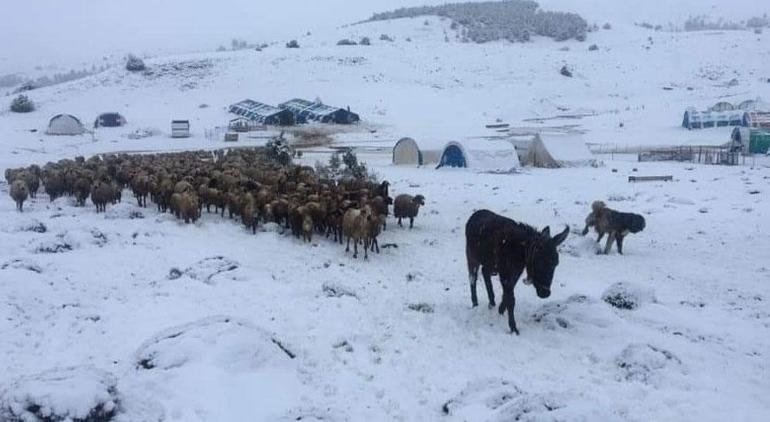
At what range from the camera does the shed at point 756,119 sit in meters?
51.0

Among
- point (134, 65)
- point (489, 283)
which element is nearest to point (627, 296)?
point (489, 283)

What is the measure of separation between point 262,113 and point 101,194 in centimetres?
5028

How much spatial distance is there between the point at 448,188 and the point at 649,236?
1153 cm

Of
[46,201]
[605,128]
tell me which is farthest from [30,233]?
[605,128]

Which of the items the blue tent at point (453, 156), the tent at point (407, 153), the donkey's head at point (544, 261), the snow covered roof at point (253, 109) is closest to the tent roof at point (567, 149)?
the blue tent at point (453, 156)

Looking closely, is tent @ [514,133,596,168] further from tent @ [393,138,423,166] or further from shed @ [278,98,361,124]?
shed @ [278,98,361,124]

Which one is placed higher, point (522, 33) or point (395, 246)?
point (522, 33)

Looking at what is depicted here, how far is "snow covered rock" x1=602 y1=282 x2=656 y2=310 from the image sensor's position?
12.1m

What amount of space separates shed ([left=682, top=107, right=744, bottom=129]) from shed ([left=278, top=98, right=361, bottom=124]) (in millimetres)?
33550

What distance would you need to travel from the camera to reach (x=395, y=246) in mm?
17797

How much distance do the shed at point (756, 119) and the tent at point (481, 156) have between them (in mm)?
25806

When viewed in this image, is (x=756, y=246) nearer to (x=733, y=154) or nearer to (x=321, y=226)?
(x=321, y=226)

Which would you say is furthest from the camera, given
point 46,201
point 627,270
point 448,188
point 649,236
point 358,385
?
point 448,188

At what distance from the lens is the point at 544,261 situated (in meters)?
10.4
